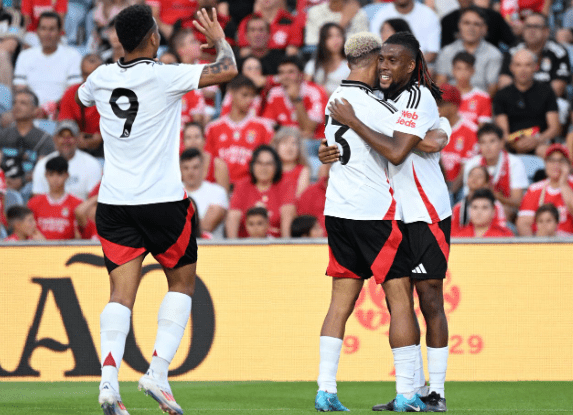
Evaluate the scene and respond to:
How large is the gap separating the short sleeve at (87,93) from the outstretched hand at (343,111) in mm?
1446

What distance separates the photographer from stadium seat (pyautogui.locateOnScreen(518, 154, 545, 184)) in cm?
1063

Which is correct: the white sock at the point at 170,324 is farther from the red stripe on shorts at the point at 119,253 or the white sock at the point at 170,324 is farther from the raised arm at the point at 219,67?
the raised arm at the point at 219,67

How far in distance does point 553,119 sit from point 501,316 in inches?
177

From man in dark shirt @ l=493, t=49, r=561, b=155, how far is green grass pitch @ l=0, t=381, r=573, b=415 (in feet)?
15.7

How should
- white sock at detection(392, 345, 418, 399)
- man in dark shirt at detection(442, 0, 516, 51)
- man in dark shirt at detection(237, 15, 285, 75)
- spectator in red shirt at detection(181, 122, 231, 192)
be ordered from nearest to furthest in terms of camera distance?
white sock at detection(392, 345, 418, 399), spectator in red shirt at detection(181, 122, 231, 192), man in dark shirt at detection(237, 15, 285, 75), man in dark shirt at detection(442, 0, 516, 51)

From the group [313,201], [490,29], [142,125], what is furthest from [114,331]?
[490,29]

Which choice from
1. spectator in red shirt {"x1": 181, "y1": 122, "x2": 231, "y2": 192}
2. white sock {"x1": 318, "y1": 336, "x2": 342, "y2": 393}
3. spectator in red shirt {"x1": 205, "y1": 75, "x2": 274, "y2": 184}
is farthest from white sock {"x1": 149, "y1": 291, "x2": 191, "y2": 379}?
spectator in red shirt {"x1": 205, "y1": 75, "x2": 274, "y2": 184}

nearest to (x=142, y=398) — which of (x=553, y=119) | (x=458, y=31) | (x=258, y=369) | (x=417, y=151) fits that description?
(x=258, y=369)

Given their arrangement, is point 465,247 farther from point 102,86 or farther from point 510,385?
point 102,86

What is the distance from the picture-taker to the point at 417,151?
552 centimetres

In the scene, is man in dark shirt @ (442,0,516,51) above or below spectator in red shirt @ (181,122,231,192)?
above

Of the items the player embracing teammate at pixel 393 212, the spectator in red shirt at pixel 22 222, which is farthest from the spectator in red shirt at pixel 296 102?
the player embracing teammate at pixel 393 212

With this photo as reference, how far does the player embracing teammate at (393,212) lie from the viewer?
527cm

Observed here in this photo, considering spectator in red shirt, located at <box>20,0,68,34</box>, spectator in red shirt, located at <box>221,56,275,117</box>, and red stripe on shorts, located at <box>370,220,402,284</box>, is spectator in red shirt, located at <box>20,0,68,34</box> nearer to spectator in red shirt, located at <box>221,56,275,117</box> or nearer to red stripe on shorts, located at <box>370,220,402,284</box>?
spectator in red shirt, located at <box>221,56,275,117</box>
